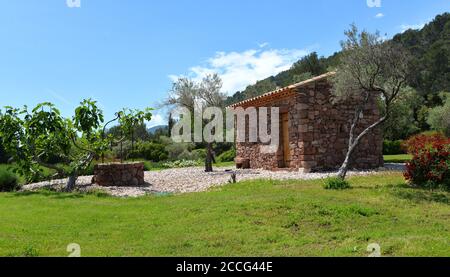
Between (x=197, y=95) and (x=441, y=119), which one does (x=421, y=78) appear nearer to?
(x=441, y=119)

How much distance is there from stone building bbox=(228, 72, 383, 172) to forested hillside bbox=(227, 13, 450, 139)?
9.85m

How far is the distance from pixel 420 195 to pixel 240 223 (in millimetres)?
4731

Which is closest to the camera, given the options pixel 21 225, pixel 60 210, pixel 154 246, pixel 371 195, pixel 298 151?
pixel 154 246

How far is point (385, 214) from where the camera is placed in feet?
24.5

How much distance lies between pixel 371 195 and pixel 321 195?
1198 millimetres

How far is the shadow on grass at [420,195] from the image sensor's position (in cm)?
887

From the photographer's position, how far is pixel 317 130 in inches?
574

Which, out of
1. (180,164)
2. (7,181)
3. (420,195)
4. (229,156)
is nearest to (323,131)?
(420,195)

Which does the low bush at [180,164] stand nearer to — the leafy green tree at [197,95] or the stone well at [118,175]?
the leafy green tree at [197,95]

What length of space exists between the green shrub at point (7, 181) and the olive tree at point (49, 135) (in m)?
0.50

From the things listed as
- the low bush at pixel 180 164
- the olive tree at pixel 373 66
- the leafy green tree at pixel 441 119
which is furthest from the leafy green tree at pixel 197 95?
the leafy green tree at pixel 441 119

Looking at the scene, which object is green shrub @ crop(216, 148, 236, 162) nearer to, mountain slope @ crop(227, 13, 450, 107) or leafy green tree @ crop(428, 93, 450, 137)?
mountain slope @ crop(227, 13, 450, 107)

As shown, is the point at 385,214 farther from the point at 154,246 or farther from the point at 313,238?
the point at 154,246
